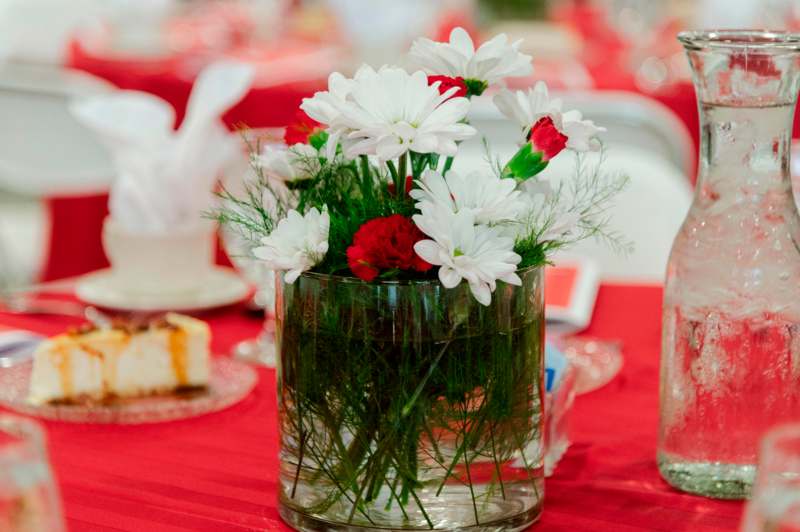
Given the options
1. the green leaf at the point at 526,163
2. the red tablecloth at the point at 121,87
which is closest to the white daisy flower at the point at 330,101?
the green leaf at the point at 526,163

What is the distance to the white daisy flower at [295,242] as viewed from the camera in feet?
2.24

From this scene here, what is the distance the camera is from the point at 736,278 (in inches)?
30.9

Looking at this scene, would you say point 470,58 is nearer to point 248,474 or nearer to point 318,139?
point 318,139

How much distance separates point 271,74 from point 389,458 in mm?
2316

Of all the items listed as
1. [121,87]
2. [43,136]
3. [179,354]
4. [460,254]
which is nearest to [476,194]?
[460,254]

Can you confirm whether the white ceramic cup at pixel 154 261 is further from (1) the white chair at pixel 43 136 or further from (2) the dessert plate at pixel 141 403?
(1) the white chair at pixel 43 136

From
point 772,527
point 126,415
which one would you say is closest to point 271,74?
point 126,415

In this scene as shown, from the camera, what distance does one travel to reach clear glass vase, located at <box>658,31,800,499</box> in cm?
78

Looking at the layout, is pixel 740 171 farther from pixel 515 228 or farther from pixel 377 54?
pixel 377 54

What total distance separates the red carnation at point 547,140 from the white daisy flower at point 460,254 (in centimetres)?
7

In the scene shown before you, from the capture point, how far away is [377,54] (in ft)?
9.32

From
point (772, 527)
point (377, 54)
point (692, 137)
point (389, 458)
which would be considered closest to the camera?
point (772, 527)

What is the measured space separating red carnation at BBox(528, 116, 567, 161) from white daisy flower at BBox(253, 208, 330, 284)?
126 mm

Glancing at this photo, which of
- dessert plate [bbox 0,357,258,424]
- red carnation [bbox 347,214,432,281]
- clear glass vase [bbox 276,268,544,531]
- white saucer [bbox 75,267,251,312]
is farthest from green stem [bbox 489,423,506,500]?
white saucer [bbox 75,267,251,312]
